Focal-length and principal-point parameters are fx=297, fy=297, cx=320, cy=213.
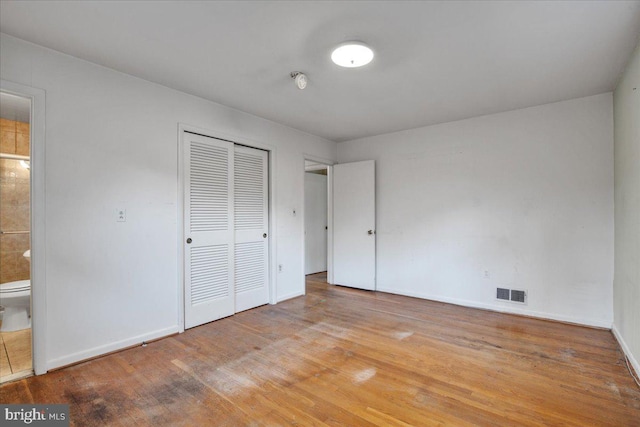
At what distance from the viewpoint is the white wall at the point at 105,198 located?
2.28 meters

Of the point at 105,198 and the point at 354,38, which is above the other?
the point at 354,38

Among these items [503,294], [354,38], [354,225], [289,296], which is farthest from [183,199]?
[503,294]

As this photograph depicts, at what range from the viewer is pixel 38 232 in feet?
7.24

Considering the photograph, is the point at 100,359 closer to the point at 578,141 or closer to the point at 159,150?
the point at 159,150

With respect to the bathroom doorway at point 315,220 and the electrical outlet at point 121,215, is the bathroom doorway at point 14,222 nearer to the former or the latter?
the electrical outlet at point 121,215

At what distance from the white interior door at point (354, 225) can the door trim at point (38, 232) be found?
12.3 ft

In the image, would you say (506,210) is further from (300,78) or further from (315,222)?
(315,222)

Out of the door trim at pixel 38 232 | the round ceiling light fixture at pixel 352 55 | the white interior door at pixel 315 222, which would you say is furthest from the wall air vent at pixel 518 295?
the door trim at pixel 38 232

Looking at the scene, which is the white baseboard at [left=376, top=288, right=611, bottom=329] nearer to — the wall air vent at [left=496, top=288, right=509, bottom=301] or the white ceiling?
the wall air vent at [left=496, top=288, right=509, bottom=301]

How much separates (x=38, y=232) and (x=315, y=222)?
4.60 meters

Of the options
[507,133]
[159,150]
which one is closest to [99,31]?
[159,150]

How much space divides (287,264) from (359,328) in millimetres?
1522

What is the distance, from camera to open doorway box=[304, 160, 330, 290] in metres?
6.19

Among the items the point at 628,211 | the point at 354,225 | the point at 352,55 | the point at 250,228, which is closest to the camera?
the point at 352,55
